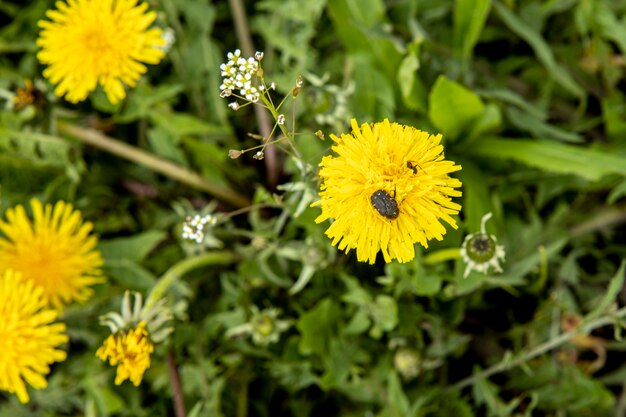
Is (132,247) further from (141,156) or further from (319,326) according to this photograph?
(319,326)

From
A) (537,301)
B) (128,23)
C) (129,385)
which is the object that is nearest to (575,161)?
(537,301)

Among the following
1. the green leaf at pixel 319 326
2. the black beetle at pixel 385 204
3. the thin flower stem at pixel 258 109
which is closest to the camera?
the black beetle at pixel 385 204

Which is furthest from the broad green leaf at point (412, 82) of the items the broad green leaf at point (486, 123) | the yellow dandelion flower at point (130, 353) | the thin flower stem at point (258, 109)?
the yellow dandelion flower at point (130, 353)

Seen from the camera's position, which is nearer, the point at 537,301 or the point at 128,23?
the point at 128,23

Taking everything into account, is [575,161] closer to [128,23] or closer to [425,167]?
[425,167]

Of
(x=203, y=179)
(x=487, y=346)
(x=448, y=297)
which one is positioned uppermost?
(x=203, y=179)

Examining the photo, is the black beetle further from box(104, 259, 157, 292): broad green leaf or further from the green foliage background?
box(104, 259, 157, 292): broad green leaf

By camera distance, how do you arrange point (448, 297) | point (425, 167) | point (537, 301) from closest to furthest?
1. point (425, 167)
2. point (448, 297)
3. point (537, 301)

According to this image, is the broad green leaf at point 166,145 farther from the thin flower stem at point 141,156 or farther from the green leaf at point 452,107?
the green leaf at point 452,107
